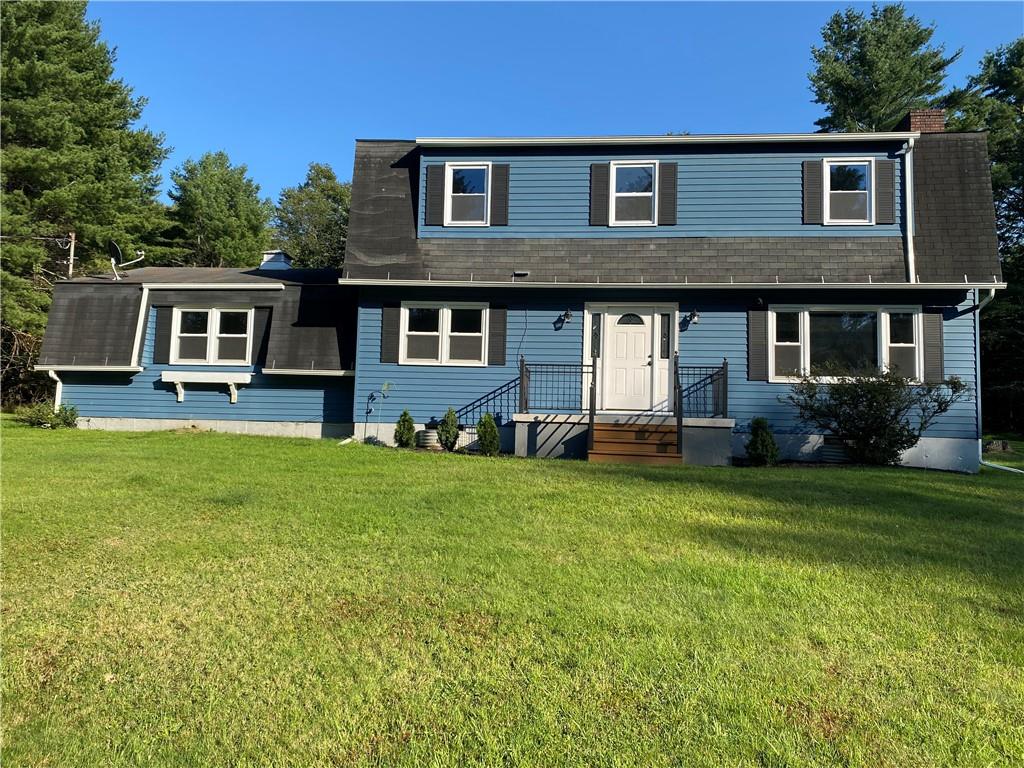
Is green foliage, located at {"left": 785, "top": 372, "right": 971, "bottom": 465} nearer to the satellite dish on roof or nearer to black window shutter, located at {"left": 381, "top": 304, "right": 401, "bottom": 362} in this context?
black window shutter, located at {"left": 381, "top": 304, "right": 401, "bottom": 362}

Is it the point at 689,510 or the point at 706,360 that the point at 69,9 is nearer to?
the point at 706,360

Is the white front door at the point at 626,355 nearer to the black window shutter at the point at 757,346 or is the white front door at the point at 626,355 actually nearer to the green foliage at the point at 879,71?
the black window shutter at the point at 757,346

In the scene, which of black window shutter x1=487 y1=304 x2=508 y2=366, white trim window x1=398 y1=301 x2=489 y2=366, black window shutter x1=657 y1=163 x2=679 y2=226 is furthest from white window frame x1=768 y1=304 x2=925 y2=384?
white trim window x1=398 y1=301 x2=489 y2=366

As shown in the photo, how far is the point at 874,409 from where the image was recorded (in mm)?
8766

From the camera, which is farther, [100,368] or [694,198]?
[100,368]

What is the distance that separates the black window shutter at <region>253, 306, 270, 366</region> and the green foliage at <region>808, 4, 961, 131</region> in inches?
913

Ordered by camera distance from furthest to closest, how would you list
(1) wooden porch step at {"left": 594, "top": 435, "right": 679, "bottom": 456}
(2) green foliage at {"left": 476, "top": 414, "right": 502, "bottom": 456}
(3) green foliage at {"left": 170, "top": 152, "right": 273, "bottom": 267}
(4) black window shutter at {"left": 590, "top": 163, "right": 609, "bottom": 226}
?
(3) green foliage at {"left": 170, "top": 152, "right": 273, "bottom": 267}, (4) black window shutter at {"left": 590, "top": 163, "right": 609, "bottom": 226}, (2) green foliage at {"left": 476, "top": 414, "right": 502, "bottom": 456}, (1) wooden porch step at {"left": 594, "top": 435, "right": 679, "bottom": 456}

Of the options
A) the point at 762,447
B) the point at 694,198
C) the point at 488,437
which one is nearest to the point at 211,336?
the point at 488,437

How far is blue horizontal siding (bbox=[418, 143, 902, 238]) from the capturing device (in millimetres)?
10664

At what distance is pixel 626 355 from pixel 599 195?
308 cm

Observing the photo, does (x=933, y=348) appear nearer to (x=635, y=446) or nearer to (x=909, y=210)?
(x=909, y=210)

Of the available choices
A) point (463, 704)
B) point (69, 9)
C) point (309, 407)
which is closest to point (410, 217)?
point (309, 407)

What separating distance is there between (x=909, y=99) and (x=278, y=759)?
2970cm

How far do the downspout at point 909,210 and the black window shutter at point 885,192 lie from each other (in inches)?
8.4
